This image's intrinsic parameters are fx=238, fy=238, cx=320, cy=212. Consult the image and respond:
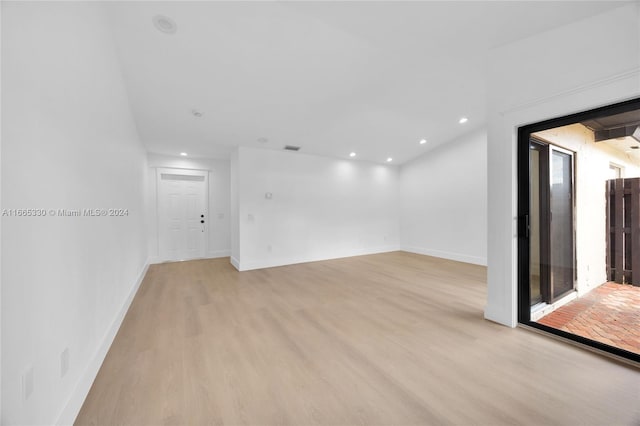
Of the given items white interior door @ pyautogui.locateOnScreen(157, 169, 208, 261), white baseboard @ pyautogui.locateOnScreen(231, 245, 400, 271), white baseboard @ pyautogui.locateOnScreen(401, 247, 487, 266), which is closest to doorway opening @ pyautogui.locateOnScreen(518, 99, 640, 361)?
white baseboard @ pyautogui.locateOnScreen(401, 247, 487, 266)

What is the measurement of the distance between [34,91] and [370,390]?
250 cm

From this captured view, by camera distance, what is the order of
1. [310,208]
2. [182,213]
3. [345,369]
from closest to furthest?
[345,369] → [310,208] → [182,213]

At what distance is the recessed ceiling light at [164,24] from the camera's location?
214cm

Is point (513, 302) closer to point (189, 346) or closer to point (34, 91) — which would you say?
point (189, 346)

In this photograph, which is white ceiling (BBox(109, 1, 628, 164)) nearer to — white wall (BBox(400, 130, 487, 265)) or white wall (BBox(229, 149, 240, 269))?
white wall (BBox(229, 149, 240, 269))

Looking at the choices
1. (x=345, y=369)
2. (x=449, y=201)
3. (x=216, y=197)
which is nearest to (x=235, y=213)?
(x=216, y=197)

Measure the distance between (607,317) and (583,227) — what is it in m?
0.80

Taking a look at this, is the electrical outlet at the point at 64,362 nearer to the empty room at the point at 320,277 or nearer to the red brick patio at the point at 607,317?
the empty room at the point at 320,277

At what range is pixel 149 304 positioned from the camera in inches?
125

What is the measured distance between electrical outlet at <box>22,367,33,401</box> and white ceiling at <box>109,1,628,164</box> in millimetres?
2665

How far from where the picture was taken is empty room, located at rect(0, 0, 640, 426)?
4.13 ft

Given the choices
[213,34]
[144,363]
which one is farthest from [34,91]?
[144,363]

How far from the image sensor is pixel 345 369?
5.95 ft

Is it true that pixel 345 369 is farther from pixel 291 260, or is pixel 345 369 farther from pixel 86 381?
pixel 291 260
